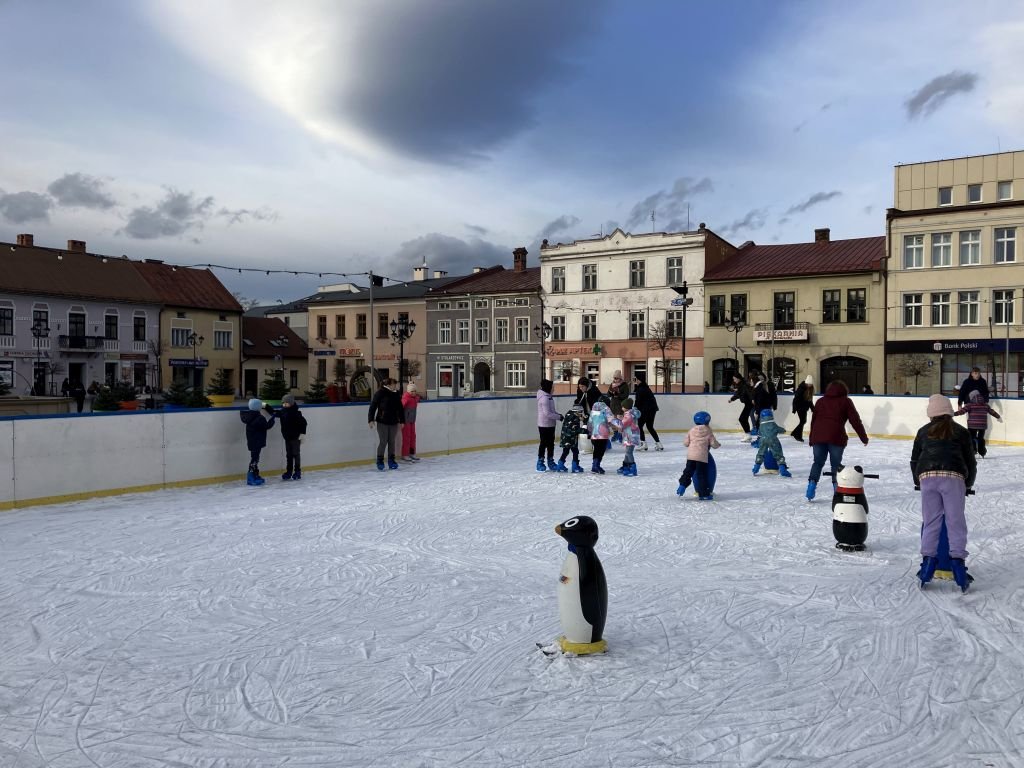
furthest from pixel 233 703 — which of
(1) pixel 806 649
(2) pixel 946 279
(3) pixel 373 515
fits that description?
(2) pixel 946 279

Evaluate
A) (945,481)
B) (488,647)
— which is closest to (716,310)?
(945,481)

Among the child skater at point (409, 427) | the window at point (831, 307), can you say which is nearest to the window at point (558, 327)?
the window at point (831, 307)

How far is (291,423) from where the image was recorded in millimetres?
11672

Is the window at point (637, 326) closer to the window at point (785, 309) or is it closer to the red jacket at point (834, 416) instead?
the window at point (785, 309)

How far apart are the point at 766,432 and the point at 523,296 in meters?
34.0

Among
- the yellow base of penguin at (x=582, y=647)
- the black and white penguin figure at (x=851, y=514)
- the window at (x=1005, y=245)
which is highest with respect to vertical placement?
the window at (x=1005, y=245)

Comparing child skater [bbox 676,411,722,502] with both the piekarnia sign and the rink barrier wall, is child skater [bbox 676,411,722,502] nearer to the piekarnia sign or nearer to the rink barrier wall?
the rink barrier wall

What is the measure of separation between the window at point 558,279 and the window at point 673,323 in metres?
6.76

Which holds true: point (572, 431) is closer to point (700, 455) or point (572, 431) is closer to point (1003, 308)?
point (700, 455)

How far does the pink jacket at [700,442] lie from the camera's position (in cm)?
938

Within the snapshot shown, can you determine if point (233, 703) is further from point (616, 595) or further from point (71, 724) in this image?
point (616, 595)

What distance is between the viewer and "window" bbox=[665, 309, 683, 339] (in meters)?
39.8

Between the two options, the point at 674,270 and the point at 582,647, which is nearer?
the point at 582,647

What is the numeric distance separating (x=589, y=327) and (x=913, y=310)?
Result: 53.4 feet
